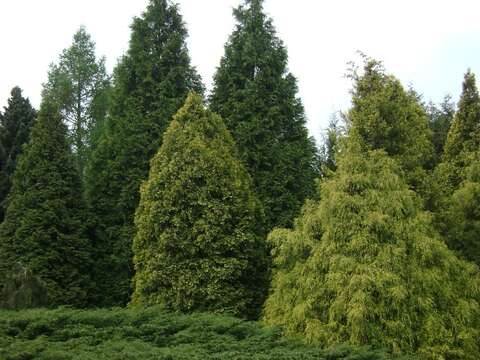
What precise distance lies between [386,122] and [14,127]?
18416 millimetres

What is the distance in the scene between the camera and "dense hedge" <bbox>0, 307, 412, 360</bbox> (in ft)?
26.1

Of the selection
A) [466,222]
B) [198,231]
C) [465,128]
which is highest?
[465,128]

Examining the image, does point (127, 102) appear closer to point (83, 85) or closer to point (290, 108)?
point (290, 108)

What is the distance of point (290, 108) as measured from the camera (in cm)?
1692

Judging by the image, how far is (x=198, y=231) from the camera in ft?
40.1

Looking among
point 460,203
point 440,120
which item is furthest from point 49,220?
point 440,120

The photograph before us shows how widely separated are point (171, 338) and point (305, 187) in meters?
7.86

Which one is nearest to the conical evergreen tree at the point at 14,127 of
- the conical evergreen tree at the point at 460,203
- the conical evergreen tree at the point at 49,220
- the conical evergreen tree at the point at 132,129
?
the conical evergreen tree at the point at 132,129

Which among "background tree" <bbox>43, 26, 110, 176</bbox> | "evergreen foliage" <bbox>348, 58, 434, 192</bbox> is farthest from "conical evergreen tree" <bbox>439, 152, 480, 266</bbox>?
"background tree" <bbox>43, 26, 110, 176</bbox>

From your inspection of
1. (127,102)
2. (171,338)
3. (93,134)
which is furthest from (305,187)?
(93,134)

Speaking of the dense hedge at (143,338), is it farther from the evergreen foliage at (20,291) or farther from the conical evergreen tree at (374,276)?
the evergreen foliage at (20,291)

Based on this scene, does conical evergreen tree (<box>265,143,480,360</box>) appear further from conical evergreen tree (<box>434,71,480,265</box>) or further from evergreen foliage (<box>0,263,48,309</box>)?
evergreen foliage (<box>0,263,48,309</box>)

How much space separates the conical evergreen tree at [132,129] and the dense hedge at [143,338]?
5454 mm

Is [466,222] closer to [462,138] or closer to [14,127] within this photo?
[462,138]
